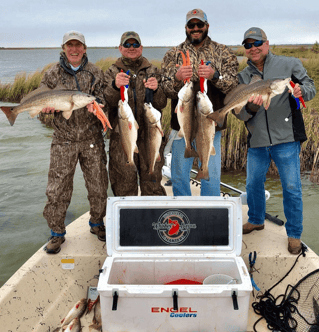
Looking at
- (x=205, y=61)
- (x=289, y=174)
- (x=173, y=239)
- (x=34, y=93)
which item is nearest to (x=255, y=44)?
(x=205, y=61)

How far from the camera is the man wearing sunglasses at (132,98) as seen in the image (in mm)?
3467

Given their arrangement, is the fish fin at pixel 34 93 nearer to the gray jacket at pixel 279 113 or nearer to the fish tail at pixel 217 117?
the fish tail at pixel 217 117

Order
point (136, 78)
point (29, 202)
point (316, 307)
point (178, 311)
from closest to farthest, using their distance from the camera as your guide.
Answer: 1. point (178, 311)
2. point (316, 307)
3. point (136, 78)
4. point (29, 202)

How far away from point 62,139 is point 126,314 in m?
1.97

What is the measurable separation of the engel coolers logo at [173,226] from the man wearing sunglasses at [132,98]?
2.45ft

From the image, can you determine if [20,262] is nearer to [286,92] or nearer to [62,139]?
[62,139]

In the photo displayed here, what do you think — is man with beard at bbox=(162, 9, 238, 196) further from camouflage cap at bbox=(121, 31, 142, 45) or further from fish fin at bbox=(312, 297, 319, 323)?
fish fin at bbox=(312, 297, 319, 323)

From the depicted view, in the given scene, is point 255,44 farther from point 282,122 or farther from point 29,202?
point 29,202

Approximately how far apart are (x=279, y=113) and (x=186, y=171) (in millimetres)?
1217

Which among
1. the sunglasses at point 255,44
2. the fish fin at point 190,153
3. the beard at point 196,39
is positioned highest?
the beard at point 196,39

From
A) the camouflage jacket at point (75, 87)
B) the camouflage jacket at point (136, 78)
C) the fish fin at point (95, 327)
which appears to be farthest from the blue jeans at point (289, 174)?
the fish fin at point (95, 327)

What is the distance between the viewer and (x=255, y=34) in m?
3.44

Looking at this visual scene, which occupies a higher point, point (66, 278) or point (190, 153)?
point (190, 153)

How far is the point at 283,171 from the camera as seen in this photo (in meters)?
3.57
